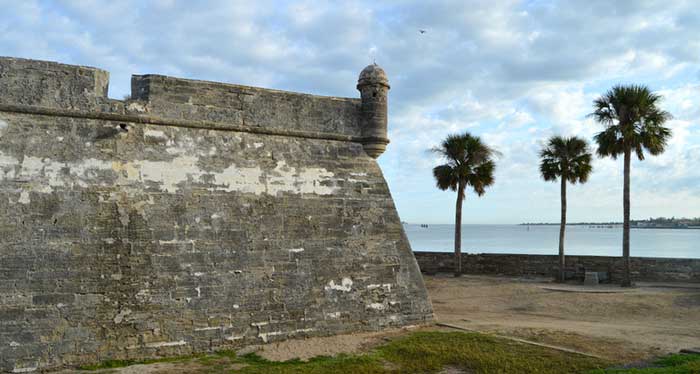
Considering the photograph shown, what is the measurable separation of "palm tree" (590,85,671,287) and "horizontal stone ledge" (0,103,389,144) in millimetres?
10761

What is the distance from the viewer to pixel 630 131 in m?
17.3

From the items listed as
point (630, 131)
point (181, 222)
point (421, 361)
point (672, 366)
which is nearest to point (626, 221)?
point (630, 131)

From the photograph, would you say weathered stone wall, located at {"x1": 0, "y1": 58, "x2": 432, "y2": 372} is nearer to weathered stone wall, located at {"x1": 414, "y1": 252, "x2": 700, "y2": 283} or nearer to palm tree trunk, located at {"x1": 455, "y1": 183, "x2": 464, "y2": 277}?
palm tree trunk, located at {"x1": 455, "y1": 183, "x2": 464, "y2": 277}

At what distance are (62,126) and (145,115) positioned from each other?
4.00 ft

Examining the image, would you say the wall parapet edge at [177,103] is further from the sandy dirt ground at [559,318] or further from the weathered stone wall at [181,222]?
the sandy dirt ground at [559,318]

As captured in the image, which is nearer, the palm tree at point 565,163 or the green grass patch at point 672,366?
the green grass patch at point 672,366

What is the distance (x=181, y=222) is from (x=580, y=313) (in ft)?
32.4

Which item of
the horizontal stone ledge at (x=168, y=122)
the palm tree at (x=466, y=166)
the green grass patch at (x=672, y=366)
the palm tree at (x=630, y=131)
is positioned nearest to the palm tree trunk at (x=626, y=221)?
the palm tree at (x=630, y=131)

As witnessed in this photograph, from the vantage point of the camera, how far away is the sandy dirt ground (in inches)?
334

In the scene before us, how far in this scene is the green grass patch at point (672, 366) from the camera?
686 cm

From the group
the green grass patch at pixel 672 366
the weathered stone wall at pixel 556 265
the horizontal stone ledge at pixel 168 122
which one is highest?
the horizontal stone ledge at pixel 168 122

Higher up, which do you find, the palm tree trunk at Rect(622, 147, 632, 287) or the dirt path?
the palm tree trunk at Rect(622, 147, 632, 287)

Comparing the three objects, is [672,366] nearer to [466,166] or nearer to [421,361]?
[421,361]

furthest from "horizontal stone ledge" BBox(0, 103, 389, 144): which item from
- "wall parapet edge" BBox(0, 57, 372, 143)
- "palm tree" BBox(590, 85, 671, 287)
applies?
"palm tree" BBox(590, 85, 671, 287)
